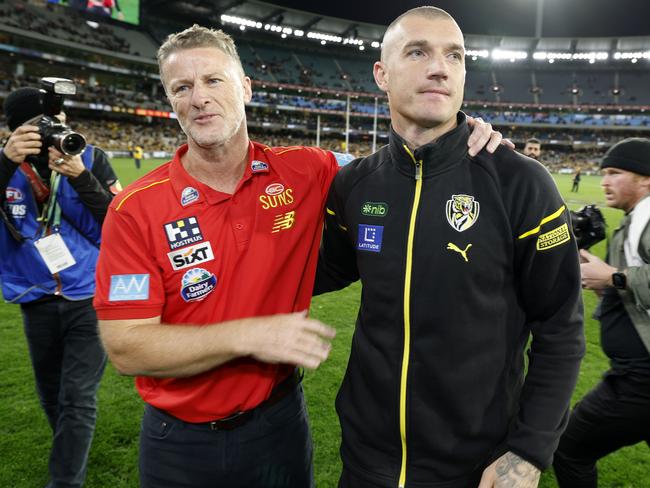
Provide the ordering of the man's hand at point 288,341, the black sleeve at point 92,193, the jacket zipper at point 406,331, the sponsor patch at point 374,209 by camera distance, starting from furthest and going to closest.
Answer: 1. the black sleeve at point 92,193
2. the sponsor patch at point 374,209
3. the jacket zipper at point 406,331
4. the man's hand at point 288,341

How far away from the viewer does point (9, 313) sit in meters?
6.64

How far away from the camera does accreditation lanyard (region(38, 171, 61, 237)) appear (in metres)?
2.91

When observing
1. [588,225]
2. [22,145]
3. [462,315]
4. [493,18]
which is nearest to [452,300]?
[462,315]

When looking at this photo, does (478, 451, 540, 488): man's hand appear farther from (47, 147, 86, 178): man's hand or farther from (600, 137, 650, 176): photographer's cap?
(47, 147, 86, 178): man's hand

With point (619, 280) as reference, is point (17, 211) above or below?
above

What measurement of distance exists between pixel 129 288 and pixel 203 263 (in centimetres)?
31

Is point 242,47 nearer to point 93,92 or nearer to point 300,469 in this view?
point 93,92

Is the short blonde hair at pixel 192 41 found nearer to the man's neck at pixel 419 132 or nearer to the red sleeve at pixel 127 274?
the red sleeve at pixel 127 274

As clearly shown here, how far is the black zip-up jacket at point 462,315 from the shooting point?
1592 millimetres

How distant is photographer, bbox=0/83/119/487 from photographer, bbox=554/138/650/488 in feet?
10.1

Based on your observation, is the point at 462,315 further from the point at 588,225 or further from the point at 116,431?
the point at 116,431

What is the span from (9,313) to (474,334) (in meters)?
7.27

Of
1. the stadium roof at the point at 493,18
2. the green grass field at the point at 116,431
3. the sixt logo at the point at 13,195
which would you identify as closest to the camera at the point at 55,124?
the sixt logo at the point at 13,195

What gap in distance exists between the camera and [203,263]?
6.41 ft
